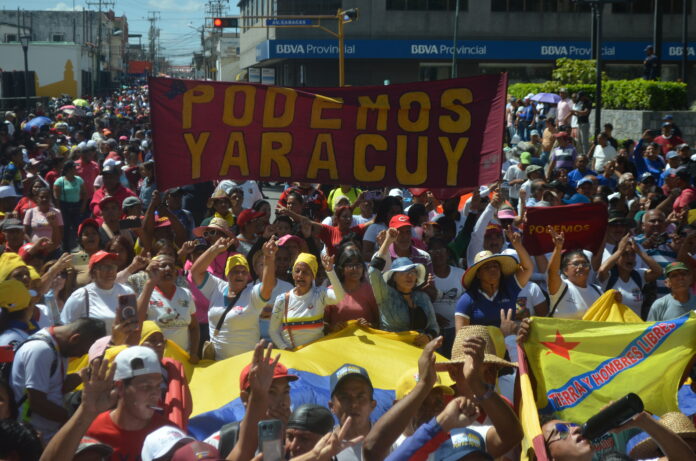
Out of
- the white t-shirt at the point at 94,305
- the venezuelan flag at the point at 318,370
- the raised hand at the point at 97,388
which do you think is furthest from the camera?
the white t-shirt at the point at 94,305

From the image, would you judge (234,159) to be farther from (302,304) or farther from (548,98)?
(548,98)

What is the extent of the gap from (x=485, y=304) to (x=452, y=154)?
7.24 feet

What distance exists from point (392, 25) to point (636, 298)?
4258cm

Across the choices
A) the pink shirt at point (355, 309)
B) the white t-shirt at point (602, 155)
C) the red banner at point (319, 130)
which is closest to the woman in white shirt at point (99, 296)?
the pink shirt at point (355, 309)

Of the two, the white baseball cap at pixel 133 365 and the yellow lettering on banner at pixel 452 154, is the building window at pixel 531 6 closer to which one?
the yellow lettering on banner at pixel 452 154

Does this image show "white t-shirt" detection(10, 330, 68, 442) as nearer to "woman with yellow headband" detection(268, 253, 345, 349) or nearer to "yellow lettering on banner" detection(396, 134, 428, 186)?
"woman with yellow headband" detection(268, 253, 345, 349)

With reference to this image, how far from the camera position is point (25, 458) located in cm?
427

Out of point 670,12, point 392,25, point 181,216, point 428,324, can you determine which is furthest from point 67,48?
point 428,324

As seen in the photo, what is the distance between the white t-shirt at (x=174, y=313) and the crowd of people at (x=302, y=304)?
2 centimetres

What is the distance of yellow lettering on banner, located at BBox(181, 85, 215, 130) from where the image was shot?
30.6 ft

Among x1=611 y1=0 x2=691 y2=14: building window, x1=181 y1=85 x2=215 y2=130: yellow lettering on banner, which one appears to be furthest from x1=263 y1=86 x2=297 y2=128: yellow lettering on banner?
x1=611 y1=0 x2=691 y2=14: building window

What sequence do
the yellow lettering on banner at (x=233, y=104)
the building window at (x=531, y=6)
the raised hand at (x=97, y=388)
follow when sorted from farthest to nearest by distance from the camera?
the building window at (x=531, y=6) → the yellow lettering on banner at (x=233, y=104) → the raised hand at (x=97, y=388)

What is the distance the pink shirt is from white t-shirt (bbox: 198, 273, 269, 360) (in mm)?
570

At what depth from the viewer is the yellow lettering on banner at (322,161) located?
30.5ft
